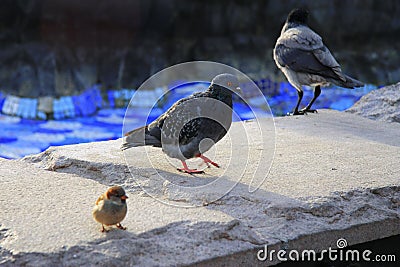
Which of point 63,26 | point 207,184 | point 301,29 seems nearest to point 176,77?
point 63,26

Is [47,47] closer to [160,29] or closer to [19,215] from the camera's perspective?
[160,29]

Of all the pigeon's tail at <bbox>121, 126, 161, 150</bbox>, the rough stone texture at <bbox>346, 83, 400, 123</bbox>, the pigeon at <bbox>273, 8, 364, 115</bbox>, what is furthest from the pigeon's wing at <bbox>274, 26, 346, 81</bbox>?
the pigeon's tail at <bbox>121, 126, 161, 150</bbox>

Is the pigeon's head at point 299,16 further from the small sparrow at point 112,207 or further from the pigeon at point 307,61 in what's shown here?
the small sparrow at point 112,207

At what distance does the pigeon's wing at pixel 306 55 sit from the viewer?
4578 millimetres

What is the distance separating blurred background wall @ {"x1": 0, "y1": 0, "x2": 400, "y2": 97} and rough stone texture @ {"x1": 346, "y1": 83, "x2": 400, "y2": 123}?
171 inches

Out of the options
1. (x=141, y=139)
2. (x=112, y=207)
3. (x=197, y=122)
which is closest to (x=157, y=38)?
(x=141, y=139)

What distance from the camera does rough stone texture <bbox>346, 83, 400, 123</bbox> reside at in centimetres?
480

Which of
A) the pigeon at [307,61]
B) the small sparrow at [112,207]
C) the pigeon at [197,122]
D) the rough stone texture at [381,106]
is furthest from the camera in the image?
the rough stone texture at [381,106]

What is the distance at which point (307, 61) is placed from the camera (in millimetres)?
4621

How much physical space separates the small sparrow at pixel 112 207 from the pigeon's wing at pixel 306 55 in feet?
8.90

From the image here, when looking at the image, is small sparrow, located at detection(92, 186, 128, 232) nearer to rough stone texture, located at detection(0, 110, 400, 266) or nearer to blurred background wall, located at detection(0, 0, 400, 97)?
rough stone texture, located at detection(0, 110, 400, 266)

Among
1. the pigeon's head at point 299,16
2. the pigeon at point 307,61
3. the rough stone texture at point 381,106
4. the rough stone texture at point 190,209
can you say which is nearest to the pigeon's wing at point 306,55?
the pigeon at point 307,61

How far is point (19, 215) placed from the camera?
8.38 feet

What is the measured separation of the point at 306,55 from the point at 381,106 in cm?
89
